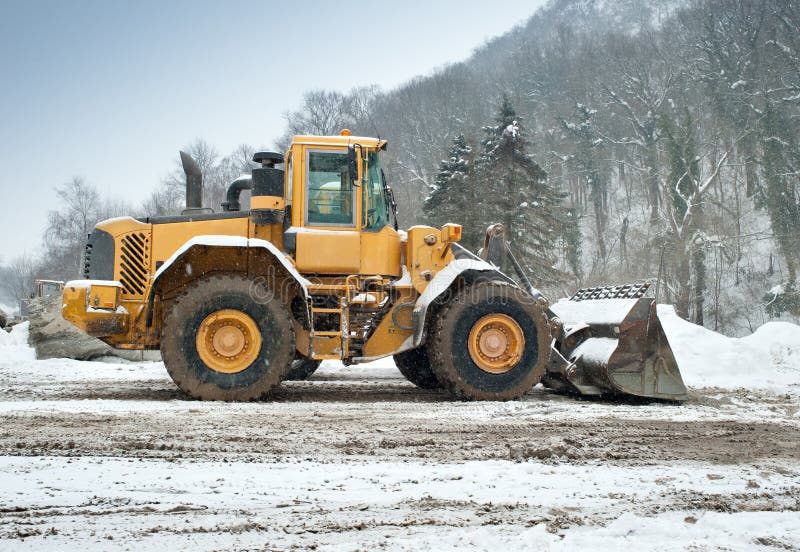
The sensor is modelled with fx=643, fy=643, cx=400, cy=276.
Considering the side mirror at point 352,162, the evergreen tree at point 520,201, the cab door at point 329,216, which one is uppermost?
the evergreen tree at point 520,201

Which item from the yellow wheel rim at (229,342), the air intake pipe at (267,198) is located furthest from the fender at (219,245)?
the yellow wheel rim at (229,342)

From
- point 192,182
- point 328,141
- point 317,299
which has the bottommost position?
point 317,299

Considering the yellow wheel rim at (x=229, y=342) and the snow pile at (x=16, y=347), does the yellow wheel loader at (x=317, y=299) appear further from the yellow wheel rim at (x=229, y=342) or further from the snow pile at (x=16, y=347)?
the snow pile at (x=16, y=347)

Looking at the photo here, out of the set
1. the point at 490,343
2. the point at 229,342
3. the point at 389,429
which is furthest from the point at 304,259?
the point at 389,429

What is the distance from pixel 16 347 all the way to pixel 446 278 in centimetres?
982

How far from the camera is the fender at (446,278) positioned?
272 inches

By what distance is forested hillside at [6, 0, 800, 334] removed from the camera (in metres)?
23.3

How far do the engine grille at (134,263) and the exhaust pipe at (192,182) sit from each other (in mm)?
756

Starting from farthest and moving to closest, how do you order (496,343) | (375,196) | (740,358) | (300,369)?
(740,358), (300,369), (375,196), (496,343)

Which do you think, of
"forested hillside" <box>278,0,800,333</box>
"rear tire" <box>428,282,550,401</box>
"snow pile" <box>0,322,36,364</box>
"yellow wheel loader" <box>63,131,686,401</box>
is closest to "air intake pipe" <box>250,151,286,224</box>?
"yellow wheel loader" <box>63,131,686,401</box>

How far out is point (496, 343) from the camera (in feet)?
23.1

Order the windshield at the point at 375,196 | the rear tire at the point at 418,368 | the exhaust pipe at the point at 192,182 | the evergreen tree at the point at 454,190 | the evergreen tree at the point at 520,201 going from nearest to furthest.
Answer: the windshield at the point at 375,196
the exhaust pipe at the point at 192,182
the rear tire at the point at 418,368
the evergreen tree at the point at 520,201
the evergreen tree at the point at 454,190

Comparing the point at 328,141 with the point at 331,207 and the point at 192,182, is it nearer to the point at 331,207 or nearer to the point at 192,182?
the point at 331,207

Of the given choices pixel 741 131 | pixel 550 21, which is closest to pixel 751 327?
pixel 741 131
